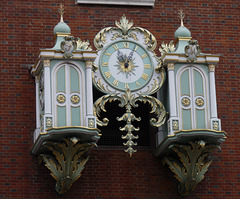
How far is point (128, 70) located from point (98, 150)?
1942 millimetres

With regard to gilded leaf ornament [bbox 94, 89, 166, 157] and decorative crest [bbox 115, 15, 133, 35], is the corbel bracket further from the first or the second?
decorative crest [bbox 115, 15, 133, 35]

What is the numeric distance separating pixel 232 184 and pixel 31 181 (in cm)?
460

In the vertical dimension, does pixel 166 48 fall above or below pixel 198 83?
above

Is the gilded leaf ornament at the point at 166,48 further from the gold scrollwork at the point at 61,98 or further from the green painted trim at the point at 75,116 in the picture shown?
the gold scrollwork at the point at 61,98

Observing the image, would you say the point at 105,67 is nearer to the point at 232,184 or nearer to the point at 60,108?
the point at 60,108

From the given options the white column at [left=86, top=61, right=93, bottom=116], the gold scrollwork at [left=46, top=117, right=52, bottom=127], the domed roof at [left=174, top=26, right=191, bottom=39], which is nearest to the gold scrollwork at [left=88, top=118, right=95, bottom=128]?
the white column at [left=86, top=61, right=93, bottom=116]

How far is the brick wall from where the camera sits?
24.0m

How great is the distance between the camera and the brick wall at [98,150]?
24.0 m

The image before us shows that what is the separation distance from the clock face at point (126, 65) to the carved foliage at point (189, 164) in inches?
67.4

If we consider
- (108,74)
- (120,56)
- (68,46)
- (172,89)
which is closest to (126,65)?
(120,56)

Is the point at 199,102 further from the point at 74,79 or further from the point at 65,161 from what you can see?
the point at 65,161

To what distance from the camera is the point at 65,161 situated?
23.5 m

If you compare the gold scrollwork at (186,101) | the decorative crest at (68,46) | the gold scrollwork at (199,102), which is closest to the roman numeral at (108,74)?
the decorative crest at (68,46)

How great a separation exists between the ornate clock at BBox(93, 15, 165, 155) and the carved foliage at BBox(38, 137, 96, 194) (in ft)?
2.66
